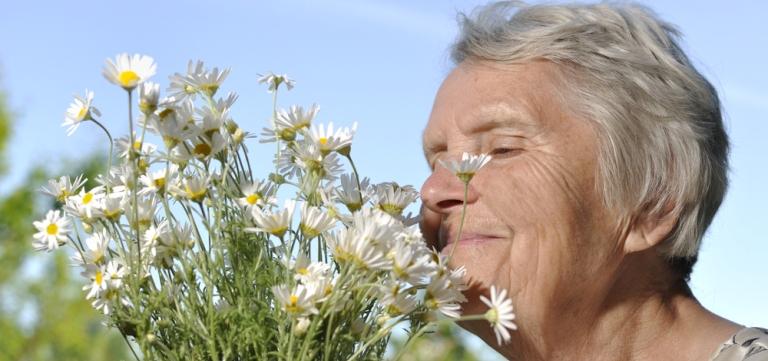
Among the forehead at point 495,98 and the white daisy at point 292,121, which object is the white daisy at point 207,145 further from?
the forehead at point 495,98

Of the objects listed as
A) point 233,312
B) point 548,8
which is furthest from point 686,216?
point 233,312

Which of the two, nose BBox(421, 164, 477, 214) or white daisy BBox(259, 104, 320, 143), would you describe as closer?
white daisy BBox(259, 104, 320, 143)

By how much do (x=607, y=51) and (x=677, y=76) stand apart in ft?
0.53

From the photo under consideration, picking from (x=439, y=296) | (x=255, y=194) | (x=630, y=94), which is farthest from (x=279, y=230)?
(x=630, y=94)

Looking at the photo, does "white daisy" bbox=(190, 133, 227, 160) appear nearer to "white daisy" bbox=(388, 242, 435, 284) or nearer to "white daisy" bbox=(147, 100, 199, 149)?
"white daisy" bbox=(147, 100, 199, 149)

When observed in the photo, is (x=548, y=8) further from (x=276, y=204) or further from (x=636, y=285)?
(x=276, y=204)

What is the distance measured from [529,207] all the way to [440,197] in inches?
6.6

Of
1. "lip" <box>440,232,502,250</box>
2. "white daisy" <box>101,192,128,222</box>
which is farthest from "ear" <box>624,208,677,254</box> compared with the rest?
"white daisy" <box>101,192,128,222</box>

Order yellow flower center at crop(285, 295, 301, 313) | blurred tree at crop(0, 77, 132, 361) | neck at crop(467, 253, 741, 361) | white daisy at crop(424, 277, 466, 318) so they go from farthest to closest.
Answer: blurred tree at crop(0, 77, 132, 361) → neck at crop(467, 253, 741, 361) → white daisy at crop(424, 277, 466, 318) → yellow flower center at crop(285, 295, 301, 313)

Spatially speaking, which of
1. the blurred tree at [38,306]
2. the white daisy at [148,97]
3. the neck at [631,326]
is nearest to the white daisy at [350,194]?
the white daisy at [148,97]

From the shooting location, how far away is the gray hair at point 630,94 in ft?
6.24

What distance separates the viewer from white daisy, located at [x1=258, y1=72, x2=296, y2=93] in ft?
5.07

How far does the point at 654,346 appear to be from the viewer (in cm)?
207

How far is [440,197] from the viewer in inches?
70.4
